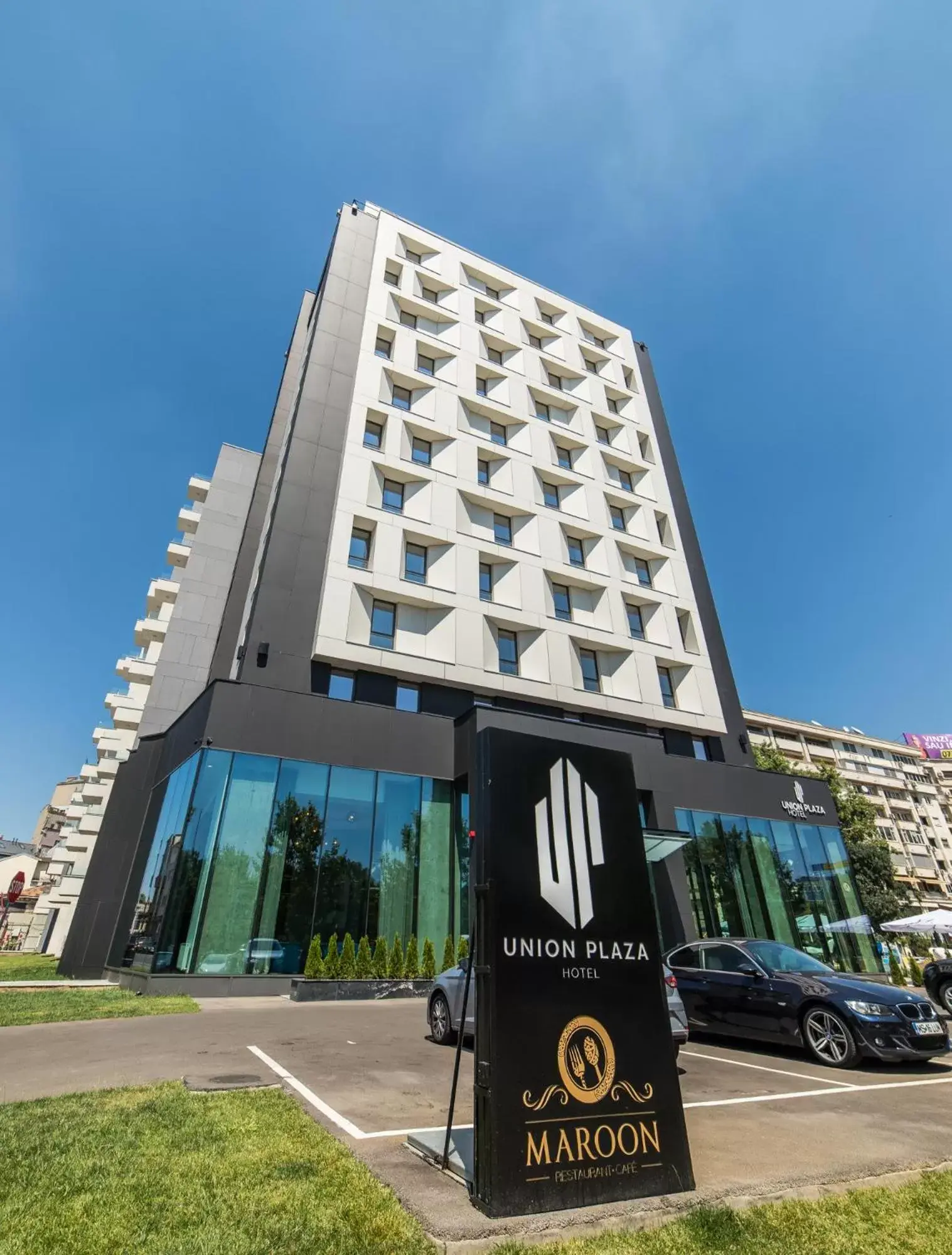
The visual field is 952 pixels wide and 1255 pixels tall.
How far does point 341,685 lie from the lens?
69.1 feet

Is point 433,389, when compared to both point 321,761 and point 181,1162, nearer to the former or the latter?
point 321,761

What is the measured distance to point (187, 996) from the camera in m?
14.4

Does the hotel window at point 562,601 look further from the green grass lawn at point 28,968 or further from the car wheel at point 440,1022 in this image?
the green grass lawn at point 28,968

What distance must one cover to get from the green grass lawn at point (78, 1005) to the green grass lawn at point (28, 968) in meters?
5.98

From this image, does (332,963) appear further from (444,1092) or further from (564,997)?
(564,997)

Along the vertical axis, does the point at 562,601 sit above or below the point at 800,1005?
above

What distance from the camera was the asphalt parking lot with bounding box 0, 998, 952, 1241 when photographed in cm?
395

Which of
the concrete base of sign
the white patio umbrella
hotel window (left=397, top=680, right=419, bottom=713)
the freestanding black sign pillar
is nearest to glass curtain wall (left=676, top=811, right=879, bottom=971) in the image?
the white patio umbrella

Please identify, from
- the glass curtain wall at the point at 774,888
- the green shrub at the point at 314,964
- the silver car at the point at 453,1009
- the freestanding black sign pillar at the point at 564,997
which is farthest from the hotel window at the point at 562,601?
the freestanding black sign pillar at the point at 564,997

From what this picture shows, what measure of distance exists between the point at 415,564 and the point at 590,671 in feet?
28.9

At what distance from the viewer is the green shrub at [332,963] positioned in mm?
15617

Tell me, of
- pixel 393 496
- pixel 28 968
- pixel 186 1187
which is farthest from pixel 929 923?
pixel 28 968

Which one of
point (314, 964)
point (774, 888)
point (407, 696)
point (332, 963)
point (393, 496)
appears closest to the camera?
point (314, 964)

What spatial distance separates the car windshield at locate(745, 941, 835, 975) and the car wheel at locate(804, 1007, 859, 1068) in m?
0.88
